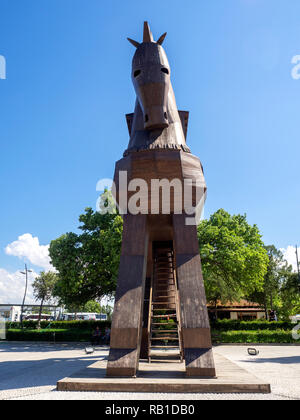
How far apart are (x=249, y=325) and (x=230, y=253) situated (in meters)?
9.07

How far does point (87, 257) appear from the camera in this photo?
23.3 metres

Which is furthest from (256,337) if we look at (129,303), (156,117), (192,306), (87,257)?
(156,117)

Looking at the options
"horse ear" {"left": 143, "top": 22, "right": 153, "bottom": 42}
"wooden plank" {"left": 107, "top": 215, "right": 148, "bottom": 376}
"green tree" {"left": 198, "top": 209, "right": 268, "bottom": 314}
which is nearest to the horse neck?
"horse ear" {"left": 143, "top": 22, "right": 153, "bottom": 42}

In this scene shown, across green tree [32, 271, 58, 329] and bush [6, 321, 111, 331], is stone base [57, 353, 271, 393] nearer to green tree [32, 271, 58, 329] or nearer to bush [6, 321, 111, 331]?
bush [6, 321, 111, 331]

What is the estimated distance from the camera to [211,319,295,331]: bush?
25156 millimetres

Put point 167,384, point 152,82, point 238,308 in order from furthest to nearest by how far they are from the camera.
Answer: point 238,308 < point 152,82 < point 167,384

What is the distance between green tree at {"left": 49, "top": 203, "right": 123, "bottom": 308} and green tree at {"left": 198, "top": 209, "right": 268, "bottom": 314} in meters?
6.62

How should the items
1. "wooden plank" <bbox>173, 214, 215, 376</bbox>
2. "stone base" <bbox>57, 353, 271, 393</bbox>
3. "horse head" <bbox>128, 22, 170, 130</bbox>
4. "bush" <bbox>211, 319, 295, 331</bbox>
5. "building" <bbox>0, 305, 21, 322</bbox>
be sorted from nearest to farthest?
"stone base" <bbox>57, 353, 271, 393</bbox> → "wooden plank" <bbox>173, 214, 215, 376</bbox> → "horse head" <bbox>128, 22, 170, 130</bbox> → "bush" <bbox>211, 319, 295, 331</bbox> → "building" <bbox>0, 305, 21, 322</bbox>

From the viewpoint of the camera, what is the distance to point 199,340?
268 inches

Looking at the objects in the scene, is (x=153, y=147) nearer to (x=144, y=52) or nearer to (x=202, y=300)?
(x=144, y=52)

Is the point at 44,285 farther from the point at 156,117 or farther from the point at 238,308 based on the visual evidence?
the point at 156,117

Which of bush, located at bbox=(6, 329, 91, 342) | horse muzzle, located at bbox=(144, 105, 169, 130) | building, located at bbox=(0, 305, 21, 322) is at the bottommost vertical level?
building, located at bbox=(0, 305, 21, 322)

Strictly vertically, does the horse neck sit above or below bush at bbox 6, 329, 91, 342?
above
